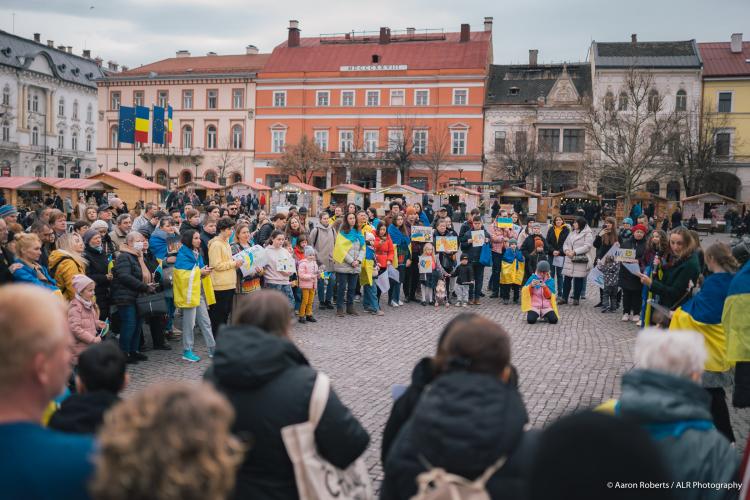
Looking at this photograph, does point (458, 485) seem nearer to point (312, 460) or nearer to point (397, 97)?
point (312, 460)

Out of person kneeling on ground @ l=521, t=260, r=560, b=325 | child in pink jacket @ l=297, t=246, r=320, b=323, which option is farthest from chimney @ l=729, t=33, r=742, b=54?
child in pink jacket @ l=297, t=246, r=320, b=323

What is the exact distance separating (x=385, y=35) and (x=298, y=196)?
24.1 m

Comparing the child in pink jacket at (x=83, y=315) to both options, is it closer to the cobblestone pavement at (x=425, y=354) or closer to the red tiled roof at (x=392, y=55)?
the cobblestone pavement at (x=425, y=354)

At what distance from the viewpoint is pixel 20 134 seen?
7269cm

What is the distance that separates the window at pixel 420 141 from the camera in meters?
59.9

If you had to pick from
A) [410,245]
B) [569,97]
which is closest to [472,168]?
[569,97]

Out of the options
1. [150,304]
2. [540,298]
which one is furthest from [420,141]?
[150,304]

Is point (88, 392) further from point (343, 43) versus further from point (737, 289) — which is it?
point (343, 43)

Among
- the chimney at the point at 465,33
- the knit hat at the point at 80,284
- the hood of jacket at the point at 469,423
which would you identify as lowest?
the knit hat at the point at 80,284

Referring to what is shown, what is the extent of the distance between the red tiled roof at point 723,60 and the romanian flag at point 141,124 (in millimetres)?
43923

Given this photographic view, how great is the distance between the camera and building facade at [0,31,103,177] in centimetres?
7093

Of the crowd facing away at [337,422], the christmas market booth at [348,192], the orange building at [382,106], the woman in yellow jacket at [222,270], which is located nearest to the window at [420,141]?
the orange building at [382,106]

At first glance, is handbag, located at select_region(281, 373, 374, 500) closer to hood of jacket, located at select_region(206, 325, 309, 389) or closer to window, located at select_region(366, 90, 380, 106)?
hood of jacket, located at select_region(206, 325, 309, 389)

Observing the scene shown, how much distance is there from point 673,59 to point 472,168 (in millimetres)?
18405
